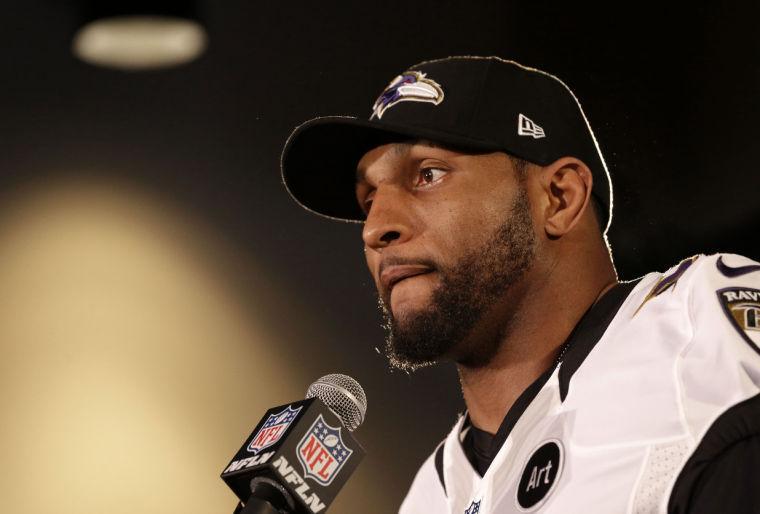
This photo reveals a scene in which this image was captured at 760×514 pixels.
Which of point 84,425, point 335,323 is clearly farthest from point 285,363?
point 84,425

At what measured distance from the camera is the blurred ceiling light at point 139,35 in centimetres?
161

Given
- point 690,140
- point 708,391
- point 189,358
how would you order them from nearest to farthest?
1. point 708,391
2. point 690,140
3. point 189,358

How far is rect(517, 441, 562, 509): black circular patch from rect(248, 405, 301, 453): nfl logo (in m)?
0.27

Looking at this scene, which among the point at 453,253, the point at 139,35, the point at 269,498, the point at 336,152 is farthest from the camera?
the point at 139,35

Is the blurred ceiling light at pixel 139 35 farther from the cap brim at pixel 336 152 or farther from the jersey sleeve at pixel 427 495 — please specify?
the jersey sleeve at pixel 427 495

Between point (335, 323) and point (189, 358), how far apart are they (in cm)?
28

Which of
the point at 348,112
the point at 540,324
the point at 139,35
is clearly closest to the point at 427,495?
the point at 540,324

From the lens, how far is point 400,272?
114 centimetres

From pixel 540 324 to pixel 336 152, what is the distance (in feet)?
1.40

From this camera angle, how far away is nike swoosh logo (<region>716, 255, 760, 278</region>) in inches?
35.8

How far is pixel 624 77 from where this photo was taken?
1.49m

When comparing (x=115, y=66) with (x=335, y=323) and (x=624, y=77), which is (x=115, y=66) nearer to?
(x=335, y=323)

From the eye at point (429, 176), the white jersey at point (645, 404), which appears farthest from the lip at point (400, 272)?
the white jersey at point (645, 404)

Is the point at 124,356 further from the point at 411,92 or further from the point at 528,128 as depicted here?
the point at 528,128
